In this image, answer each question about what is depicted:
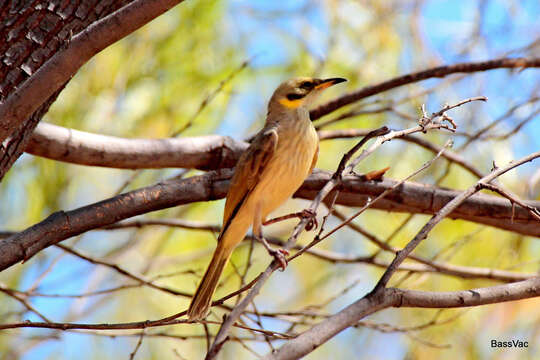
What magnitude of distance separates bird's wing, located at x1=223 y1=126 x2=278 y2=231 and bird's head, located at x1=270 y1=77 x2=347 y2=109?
40cm

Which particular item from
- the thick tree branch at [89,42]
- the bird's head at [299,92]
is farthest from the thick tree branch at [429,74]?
the thick tree branch at [89,42]

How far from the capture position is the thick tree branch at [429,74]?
3375 mm

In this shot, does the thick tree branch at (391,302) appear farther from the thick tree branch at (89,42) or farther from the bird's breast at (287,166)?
the bird's breast at (287,166)

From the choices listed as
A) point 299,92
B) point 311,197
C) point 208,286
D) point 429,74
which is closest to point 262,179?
point 311,197

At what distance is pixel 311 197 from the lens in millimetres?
3230

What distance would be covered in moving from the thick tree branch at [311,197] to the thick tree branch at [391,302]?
32.1 inches

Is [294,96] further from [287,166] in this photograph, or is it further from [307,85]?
[287,166]

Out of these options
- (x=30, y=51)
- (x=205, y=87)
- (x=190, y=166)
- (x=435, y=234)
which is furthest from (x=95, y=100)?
(x=435, y=234)

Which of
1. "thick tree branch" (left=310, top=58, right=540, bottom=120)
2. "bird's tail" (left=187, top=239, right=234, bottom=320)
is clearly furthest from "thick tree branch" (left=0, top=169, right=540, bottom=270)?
"thick tree branch" (left=310, top=58, right=540, bottom=120)

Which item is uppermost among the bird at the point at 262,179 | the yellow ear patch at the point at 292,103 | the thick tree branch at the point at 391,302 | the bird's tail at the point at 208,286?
the yellow ear patch at the point at 292,103

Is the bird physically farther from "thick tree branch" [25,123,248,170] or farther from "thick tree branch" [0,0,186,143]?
"thick tree branch" [0,0,186,143]

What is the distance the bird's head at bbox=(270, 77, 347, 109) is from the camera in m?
3.34

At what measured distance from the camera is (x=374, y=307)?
1838 millimetres

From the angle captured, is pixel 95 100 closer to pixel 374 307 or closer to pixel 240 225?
pixel 240 225
